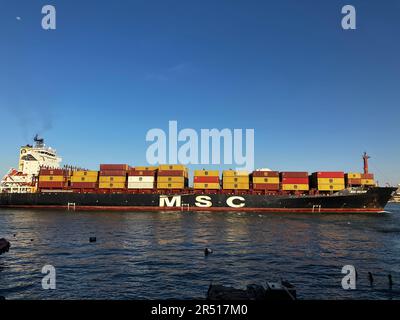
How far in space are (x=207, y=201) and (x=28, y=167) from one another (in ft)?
176

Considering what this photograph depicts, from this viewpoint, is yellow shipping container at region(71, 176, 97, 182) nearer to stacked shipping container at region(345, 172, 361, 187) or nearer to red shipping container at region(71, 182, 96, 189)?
red shipping container at region(71, 182, 96, 189)

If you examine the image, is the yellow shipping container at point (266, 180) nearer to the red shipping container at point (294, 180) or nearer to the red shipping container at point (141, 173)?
the red shipping container at point (294, 180)

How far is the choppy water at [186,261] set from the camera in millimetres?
19344

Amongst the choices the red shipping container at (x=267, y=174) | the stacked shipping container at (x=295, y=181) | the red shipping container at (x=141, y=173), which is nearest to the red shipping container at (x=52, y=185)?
the red shipping container at (x=141, y=173)

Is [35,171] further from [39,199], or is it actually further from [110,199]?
[110,199]

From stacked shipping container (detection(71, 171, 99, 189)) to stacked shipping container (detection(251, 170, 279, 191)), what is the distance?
4125 cm

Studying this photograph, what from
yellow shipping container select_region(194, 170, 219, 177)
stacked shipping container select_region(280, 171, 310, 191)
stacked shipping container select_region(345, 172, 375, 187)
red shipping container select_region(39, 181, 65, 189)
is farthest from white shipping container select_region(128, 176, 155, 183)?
stacked shipping container select_region(345, 172, 375, 187)

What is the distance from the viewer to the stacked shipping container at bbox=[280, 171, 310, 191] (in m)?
79.1

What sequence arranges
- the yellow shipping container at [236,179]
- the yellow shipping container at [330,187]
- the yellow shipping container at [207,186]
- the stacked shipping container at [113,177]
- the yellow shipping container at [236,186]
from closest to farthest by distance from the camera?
1. the yellow shipping container at [330,187]
2. the yellow shipping container at [236,186]
3. the yellow shipping container at [236,179]
4. the yellow shipping container at [207,186]
5. the stacked shipping container at [113,177]

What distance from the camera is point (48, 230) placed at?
1698 inches

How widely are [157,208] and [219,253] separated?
172 ft

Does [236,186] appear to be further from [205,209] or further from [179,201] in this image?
[179,201]

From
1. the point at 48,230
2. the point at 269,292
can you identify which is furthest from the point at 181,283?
the point at 48,230

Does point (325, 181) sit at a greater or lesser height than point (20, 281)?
greater
